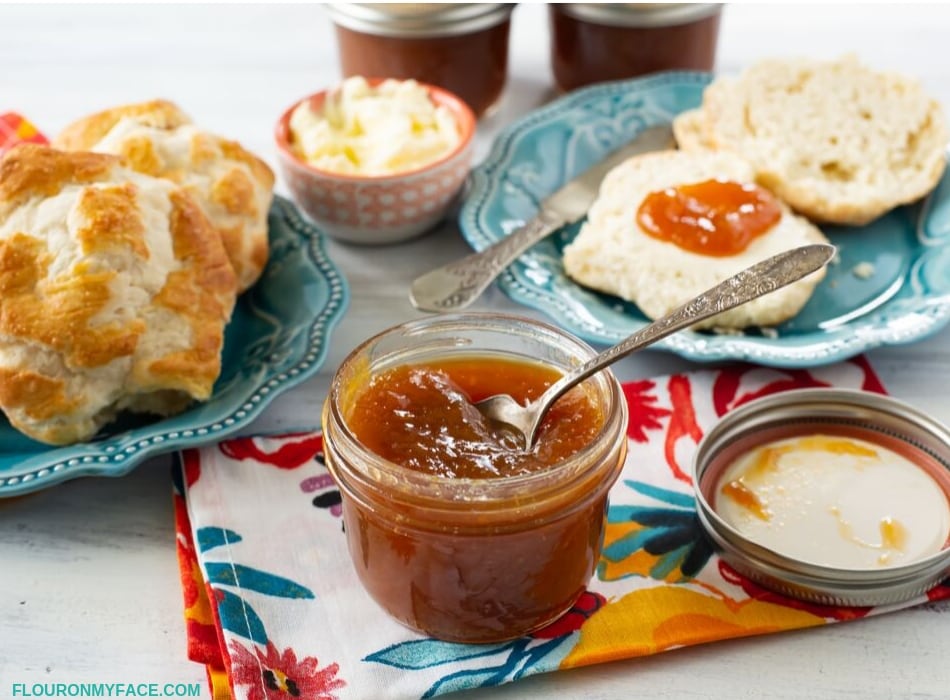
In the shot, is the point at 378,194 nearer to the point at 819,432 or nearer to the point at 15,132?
the point at 15,132

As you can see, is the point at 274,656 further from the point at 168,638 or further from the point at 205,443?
the point at 205,443

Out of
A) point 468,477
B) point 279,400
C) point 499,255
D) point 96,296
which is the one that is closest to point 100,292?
point 96,296

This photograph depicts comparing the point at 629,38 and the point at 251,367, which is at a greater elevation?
the point at 629,38

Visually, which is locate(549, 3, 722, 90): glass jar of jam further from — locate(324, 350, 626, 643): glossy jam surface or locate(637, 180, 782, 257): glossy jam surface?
locate(324, 350, 626, 643): glossy jam surface

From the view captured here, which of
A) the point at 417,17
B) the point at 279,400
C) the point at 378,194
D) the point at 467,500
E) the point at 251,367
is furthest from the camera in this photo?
the point at 417,17

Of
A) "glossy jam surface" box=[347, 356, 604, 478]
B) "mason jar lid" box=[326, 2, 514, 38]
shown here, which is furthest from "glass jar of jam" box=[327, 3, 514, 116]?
"glossy jam surface" box=[347, 356, 604, 478]

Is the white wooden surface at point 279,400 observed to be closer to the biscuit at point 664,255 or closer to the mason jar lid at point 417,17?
the biscuit at point 664,255
